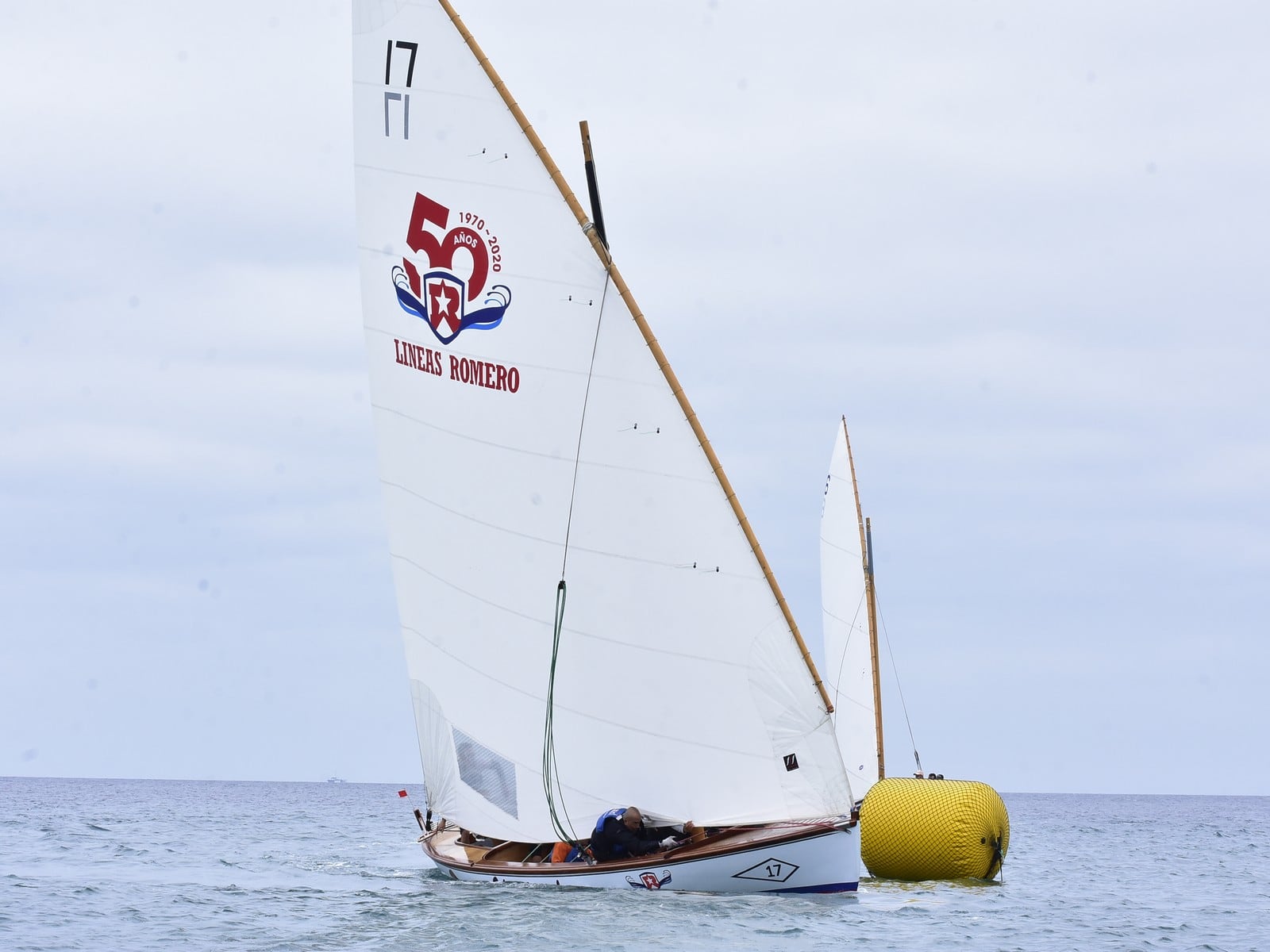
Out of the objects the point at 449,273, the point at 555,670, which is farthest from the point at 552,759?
the point at 449,273

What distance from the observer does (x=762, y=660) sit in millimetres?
21547

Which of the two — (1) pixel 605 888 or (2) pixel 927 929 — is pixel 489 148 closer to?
(1) pixel 605 888

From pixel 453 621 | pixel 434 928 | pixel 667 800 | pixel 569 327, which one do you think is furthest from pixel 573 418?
pixel 434 928

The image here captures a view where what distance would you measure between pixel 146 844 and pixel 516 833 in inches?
1133

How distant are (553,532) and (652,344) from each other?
3452mm

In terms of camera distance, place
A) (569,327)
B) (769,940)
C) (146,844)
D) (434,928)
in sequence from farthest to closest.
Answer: (146,844), (569,327), (434,928), (769,940)

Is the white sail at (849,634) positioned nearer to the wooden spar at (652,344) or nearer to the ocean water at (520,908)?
the ocean water at (520,908)

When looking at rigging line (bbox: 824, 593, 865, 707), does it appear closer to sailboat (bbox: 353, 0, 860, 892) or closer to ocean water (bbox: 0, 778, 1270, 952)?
ocean water (bbox: 0, 778, 1270, 952)

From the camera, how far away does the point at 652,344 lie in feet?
70.8

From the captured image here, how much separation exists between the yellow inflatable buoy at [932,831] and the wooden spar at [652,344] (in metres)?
7.45

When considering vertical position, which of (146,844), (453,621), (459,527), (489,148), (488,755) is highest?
(489,148)

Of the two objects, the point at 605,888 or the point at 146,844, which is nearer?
the point at 605,888

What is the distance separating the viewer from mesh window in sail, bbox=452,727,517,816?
951 inches

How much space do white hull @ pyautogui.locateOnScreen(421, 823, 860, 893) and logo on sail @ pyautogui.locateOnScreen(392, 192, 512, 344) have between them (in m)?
8.60
